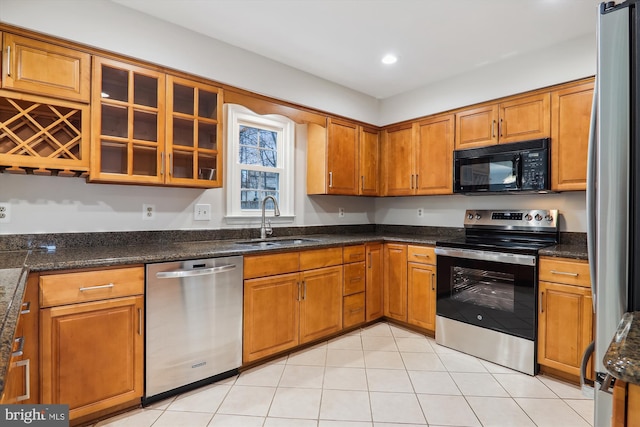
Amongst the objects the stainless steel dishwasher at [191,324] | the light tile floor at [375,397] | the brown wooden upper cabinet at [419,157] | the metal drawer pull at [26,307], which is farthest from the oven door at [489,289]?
the metal drawer pull at [26,307]

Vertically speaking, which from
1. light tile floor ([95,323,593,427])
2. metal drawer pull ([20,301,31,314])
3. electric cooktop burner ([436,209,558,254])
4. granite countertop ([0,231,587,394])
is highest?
electric cooktop burner ([436,209,558,254])

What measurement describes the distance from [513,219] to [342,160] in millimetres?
1732

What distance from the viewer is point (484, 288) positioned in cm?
270

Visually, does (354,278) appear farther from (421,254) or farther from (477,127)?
(477,127)

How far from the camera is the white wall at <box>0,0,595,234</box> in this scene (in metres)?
2.07

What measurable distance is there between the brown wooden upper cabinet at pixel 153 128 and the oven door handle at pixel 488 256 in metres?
2.01

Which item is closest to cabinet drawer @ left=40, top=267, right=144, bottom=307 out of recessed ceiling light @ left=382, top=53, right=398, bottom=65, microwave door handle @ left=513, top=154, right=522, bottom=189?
recessed ceiling light @ left=382, top=53, right=398, bottom=65

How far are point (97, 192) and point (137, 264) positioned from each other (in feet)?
2.55

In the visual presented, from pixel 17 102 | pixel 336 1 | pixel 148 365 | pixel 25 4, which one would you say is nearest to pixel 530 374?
pixel 148 365

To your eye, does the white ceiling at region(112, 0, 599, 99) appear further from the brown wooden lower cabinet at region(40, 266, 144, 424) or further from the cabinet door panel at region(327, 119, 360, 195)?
the brown wooden lower cabinet at region(40, 266, 144, 424)

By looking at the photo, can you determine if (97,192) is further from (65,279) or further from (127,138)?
(65,279)

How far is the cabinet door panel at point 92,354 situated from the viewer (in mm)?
1683

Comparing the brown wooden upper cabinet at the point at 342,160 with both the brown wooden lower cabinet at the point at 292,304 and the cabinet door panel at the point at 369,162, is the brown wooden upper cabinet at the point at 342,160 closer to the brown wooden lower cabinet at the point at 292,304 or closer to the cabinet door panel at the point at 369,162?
the cabinet door panel at the point at 369,162

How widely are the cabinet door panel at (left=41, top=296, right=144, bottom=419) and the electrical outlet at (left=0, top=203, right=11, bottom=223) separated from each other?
80 cm
